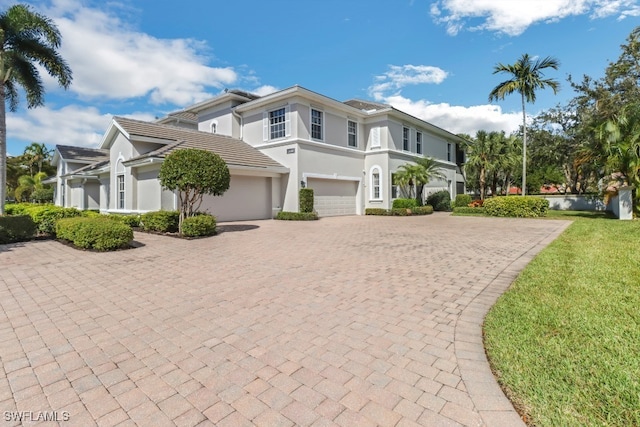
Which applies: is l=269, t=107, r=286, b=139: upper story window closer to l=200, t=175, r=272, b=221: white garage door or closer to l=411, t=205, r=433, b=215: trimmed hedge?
l=200, t=175, r=272, b=221: white garage door

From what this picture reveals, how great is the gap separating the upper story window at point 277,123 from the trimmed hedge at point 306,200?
12.8 feet

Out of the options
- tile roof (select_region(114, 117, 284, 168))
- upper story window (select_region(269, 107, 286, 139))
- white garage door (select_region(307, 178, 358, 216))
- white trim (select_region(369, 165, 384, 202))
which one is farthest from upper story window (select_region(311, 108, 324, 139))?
white trim (select_region(369, 165, 384, 202))

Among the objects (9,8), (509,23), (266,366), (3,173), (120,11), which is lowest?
(266,366)

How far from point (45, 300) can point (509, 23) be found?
18.8m

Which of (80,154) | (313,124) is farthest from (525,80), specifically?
(80,154)

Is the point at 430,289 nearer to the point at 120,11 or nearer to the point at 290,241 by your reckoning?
the point at 290,241

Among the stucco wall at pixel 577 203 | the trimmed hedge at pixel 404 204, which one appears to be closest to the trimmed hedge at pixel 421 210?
the trimmed hedge at pixel 404 204

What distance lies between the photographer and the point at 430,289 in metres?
5.31

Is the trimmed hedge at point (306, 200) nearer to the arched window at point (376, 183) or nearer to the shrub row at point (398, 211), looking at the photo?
the shrub row at point (398, 211)

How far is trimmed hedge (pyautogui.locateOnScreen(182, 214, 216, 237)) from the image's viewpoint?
11.4 m

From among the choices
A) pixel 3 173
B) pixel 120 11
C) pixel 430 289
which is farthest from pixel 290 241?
pixel 3 173

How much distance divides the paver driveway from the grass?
23 centimetres

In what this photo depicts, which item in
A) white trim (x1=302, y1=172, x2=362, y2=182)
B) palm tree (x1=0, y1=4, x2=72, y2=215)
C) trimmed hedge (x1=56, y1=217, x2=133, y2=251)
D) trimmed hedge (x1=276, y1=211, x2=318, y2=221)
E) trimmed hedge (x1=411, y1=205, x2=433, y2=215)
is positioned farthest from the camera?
trimmed hedge (x1=411, y1=205, x2=433, y2=215)

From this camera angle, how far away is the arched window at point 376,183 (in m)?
23.0
